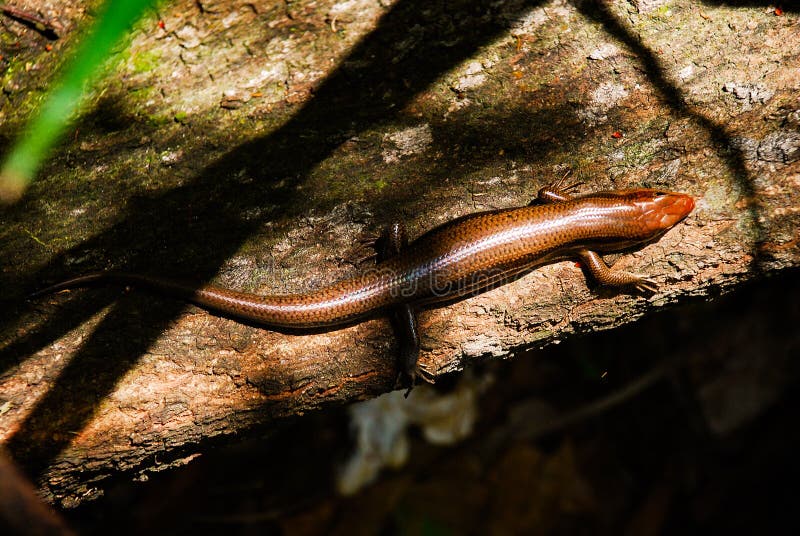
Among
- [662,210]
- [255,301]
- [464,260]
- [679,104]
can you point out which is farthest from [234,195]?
[679,104]

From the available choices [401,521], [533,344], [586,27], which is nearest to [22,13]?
[586,27]

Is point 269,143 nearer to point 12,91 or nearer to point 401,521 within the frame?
point 12,91

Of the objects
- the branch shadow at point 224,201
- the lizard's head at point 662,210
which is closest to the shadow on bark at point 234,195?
the branch shadow at point 224,201

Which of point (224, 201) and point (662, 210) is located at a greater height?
point (224, 201)

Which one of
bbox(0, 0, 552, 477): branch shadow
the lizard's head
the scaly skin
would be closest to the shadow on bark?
bbox(0, 0, 552, 477): branch shadow

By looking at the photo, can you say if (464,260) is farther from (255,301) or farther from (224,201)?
(224,201)

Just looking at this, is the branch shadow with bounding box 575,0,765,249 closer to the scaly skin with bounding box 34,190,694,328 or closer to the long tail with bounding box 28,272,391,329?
the scaly skin with bounding box 34,190,694,328

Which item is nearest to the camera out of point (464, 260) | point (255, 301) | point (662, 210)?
point (255, 301)
